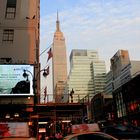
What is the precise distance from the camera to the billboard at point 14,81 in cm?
2892

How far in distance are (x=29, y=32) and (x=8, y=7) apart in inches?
165

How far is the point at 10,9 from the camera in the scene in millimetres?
34938

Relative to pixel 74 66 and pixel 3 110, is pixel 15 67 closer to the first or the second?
pixel 3 110

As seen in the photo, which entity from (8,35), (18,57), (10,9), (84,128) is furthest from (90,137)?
(10,9)

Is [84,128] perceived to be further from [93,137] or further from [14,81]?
[14,81]

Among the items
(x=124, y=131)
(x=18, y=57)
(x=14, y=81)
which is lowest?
(x=124, y=131)

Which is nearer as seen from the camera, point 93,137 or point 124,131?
point 93,137

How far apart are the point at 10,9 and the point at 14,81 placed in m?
10.3

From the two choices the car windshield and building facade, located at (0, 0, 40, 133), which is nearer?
the car windshield

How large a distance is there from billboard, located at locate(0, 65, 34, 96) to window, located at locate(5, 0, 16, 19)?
7809 mm

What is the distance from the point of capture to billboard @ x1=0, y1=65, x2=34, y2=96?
28.9 metres

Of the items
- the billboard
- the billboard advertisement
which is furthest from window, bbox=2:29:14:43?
the billboard advertisement

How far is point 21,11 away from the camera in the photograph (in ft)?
115

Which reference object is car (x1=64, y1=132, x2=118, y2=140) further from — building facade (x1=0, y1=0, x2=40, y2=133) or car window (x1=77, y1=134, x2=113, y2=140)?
building facade (x1=0, y1=0, x2=40, y2=133)
